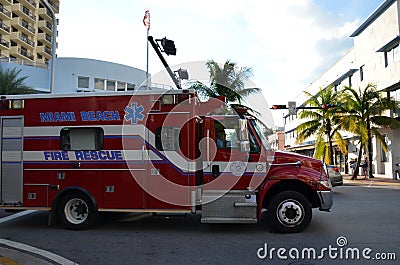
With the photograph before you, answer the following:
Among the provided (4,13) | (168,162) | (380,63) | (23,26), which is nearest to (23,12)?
(23,26)

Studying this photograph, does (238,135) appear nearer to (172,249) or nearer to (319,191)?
(319,191)

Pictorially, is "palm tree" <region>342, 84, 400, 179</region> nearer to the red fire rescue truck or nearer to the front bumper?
the front bumper

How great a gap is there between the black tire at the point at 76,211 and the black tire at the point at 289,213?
3.92 metres

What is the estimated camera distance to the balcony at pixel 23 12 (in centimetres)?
6234

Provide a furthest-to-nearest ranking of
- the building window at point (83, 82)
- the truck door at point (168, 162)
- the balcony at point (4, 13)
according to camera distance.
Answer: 1. the balcony at point (4, 13)
2. the building window at point (83, 82)
3. the truck door at point (168, 162)

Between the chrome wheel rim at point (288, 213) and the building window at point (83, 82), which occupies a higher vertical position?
the building window at point (83, 82)

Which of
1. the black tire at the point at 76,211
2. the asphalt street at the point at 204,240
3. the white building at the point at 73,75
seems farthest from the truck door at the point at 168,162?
the white building at the point at 73,75

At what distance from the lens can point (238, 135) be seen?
7.69 metres

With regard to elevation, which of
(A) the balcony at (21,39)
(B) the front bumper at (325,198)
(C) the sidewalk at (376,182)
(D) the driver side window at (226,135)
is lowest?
(C) the sidewalk at (376,182)

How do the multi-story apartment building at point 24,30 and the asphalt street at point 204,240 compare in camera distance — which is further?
the multi-story apartment building at point 24,30

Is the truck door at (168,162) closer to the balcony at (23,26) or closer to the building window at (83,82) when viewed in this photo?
the building window at (83,82)

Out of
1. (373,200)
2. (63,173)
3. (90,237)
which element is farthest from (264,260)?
(373,200)

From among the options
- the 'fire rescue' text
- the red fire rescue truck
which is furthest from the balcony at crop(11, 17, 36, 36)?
Result: the 'fire rescue' text

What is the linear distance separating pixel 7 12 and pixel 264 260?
68497 millimetres
